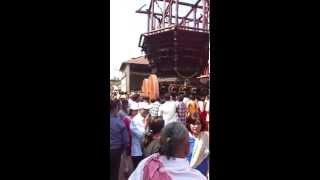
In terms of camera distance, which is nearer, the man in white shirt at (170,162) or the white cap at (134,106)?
the man in white shirt at (170,162)

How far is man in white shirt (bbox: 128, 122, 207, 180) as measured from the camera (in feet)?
5.25

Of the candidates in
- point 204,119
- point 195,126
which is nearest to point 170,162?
point 195,126

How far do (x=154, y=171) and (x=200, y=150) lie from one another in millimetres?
736

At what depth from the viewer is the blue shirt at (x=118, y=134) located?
2928mm

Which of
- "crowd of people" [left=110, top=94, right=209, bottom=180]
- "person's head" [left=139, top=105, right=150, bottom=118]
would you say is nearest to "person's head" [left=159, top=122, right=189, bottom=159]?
"crowd of people" [left=110, top=94, right=209, bottom=180]

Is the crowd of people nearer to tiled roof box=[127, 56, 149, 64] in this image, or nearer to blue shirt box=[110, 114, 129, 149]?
blue shirt box=[110, 114, 129, 149]

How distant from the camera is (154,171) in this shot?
159 cm

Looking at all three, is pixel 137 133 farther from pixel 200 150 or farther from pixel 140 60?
pixel 200 150

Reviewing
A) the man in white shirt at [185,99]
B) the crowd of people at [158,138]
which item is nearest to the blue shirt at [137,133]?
the crowd of people at [158,138]

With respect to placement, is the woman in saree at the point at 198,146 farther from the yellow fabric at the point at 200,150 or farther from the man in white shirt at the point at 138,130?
the man in white shirt at the point at 138,130

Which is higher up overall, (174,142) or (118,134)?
(174,142)
